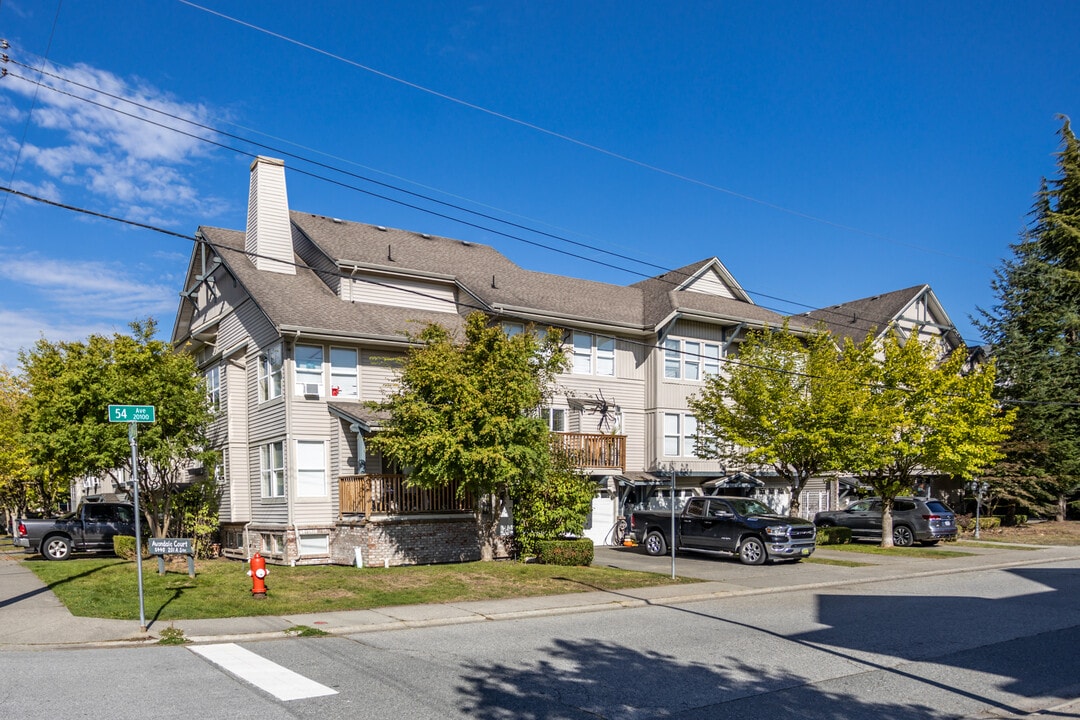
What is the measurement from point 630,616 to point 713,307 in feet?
59.5

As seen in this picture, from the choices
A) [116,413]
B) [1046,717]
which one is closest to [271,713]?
[116,413]

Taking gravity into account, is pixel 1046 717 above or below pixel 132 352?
below

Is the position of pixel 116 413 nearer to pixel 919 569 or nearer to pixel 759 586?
pixel 759 586

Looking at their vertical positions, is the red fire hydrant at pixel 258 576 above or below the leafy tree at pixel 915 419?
below

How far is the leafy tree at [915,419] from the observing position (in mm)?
25688

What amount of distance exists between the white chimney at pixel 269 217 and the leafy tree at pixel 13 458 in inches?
373

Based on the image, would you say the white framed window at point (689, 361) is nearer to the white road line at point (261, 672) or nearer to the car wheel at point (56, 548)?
the car wheel at point (56, 548)

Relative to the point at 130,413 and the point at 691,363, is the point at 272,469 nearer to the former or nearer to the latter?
the point at 130,413

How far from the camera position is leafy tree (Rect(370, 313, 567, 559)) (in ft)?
59.7

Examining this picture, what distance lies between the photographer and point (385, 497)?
21.1 meters

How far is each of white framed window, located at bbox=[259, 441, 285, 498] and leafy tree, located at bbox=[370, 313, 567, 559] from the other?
4.39 metres

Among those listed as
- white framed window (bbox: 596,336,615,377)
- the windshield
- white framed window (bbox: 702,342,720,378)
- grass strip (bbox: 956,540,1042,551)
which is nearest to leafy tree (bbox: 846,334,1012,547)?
grass strip (bbox: 956,540,1042,551)

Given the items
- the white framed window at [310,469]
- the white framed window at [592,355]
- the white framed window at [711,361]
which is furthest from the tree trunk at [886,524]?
the white framed window at [310,469]

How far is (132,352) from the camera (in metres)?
21.8
